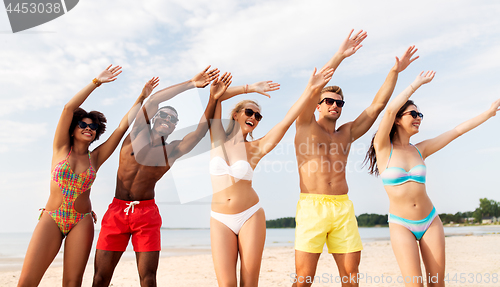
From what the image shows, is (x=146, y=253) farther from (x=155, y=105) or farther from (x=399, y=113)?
(x=399, y=113)

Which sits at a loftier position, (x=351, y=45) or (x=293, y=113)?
(x=351, y=45)

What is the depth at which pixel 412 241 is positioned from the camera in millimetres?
4531

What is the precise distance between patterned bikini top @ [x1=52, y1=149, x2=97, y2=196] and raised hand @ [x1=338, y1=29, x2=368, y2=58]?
4333 mm

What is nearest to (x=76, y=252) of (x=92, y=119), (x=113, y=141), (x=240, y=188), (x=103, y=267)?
(x=103, y=267)

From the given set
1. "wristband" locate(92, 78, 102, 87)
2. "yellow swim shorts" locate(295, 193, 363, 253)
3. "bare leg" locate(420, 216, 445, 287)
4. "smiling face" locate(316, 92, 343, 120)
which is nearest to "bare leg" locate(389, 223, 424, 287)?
"bare leg" locate(420, 216, 445, 287)

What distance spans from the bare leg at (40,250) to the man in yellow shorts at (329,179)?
135 inches

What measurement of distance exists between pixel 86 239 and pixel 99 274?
21.0 inches

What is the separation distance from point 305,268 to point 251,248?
0.85 meters

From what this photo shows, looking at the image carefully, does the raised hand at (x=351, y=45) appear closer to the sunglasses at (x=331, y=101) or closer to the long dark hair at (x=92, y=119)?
the sunglasses at (x=331, y=101)

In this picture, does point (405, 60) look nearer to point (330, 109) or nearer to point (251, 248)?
point (330, 109)

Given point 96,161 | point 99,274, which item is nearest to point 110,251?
point 99,274

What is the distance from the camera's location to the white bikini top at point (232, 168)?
181 inches

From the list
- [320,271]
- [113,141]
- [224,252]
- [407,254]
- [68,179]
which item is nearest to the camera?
[224,252]

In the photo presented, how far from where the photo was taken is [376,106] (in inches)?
213
